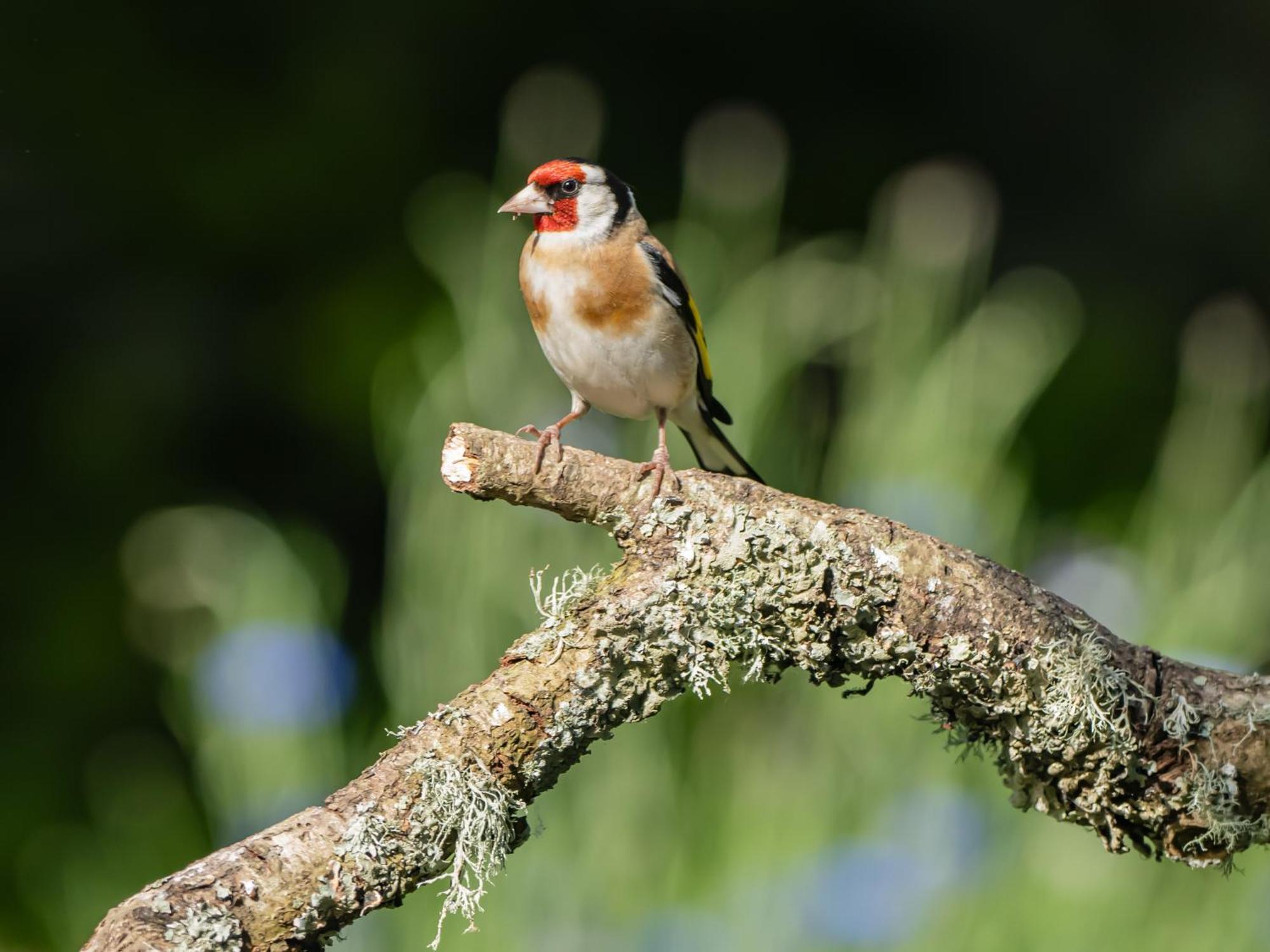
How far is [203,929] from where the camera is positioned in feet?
3.44

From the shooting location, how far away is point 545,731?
124 cm

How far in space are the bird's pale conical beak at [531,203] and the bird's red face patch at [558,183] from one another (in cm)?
1

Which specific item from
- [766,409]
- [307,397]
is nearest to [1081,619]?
[766,409]

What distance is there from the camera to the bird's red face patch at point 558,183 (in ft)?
7.72

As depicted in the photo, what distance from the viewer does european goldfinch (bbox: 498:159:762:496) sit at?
7.59ft

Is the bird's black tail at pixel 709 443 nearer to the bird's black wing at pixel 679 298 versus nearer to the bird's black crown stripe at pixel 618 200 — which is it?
the bird's black wing at pixel 679 298

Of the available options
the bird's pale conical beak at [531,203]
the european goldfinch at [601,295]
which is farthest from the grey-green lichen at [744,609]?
the bird's pale conical beak at [531,203]

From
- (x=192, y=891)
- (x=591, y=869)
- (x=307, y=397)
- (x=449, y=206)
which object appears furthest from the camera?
(x=307, y=397)

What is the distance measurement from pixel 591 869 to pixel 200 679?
3.42 feet

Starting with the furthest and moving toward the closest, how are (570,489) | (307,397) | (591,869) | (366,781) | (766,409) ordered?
(307,397) → (766,409) → (591,869) → (570,489) → (366,781)

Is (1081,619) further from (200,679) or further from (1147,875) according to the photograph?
(200,679)

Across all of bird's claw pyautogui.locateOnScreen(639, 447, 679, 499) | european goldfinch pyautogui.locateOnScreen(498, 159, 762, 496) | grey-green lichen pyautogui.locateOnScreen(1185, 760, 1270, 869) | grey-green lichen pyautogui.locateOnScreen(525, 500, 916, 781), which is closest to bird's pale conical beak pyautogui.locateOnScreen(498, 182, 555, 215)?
european goldfinch pyautogui.locateOnScreen(498, 159, 762, 496)

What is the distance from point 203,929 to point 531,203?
1537 mm

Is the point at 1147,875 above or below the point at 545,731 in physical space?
below
